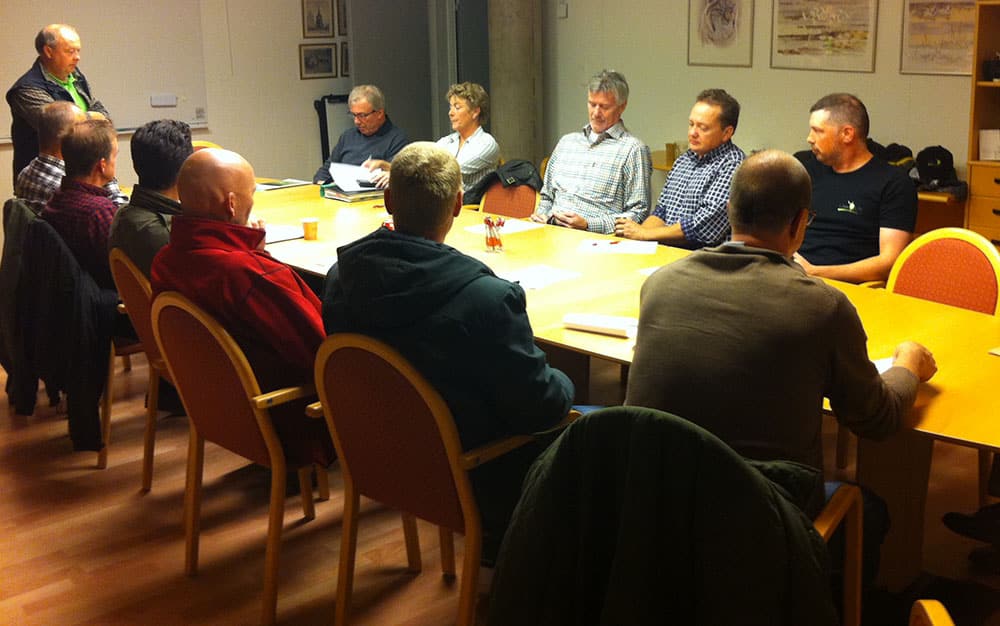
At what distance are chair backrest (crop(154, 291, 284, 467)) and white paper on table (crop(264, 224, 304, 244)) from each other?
52.2 inches

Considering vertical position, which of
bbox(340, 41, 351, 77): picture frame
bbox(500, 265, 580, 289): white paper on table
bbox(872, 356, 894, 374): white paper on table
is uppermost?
bbox(340, 41, 351, 77): picture frame

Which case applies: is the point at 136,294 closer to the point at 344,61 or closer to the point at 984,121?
the point at 984,121

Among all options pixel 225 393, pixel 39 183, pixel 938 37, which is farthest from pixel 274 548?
Answer: pixel 938 37

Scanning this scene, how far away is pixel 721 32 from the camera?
6.79 meters

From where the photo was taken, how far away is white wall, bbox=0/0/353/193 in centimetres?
773

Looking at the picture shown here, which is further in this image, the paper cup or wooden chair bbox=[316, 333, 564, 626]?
the paper cup

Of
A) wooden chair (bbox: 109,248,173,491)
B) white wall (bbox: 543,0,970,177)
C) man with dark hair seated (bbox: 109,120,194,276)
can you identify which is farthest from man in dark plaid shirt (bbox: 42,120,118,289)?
white wall (bbox: 543,0,970,177)

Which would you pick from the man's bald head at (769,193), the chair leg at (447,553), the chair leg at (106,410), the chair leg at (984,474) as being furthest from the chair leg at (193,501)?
the chair leg at (984,474)

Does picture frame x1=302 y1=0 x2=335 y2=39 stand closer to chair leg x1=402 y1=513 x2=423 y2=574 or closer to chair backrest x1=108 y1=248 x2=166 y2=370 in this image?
chair backrest x1=108 y1=248 x2=166 y2=370

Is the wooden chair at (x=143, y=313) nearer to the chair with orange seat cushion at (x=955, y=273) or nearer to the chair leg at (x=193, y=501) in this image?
the chair leg at (x=193, y=501)

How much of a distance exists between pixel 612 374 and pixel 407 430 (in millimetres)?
2615

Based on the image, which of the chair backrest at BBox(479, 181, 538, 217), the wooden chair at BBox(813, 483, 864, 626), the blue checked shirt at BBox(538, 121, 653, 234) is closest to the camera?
the wooden chair at BBox(813, 483, 864, 626)

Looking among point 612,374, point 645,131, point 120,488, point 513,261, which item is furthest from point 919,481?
point 645,131

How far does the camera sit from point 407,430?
247 cm
